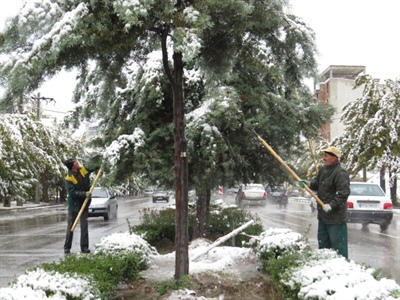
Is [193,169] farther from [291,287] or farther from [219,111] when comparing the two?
[291,287]

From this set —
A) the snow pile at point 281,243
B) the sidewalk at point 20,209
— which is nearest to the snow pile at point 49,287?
the snow pile at point 281,243

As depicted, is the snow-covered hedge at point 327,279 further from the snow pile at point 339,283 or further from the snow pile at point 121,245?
the snow pile at point 121,245

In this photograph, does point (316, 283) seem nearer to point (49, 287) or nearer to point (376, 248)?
point (49, 287)

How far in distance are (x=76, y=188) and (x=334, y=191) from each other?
4.95m

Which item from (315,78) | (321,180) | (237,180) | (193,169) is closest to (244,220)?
(237,180)

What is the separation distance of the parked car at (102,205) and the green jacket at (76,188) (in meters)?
9.99

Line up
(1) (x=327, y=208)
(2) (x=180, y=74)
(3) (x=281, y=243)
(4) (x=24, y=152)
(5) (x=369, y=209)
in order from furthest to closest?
(4) (x=24, y=152), (5) (x=369, y=209), (3) (x=281, y=243), (1) (x=327, y=208), (2) (x=180, y=74)

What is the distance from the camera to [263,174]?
1069cm

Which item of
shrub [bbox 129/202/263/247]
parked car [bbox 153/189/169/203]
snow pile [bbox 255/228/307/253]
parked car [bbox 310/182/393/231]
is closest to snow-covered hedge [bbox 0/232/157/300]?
snow pile [bbox 255/228/307/253]

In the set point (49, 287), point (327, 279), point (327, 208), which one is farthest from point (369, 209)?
point (49, 287)

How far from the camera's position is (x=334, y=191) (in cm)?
672

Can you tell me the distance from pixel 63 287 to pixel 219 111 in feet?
16.1

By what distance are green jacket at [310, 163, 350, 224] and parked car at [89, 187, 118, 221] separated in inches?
542

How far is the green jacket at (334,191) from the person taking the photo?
6441 millimetres
